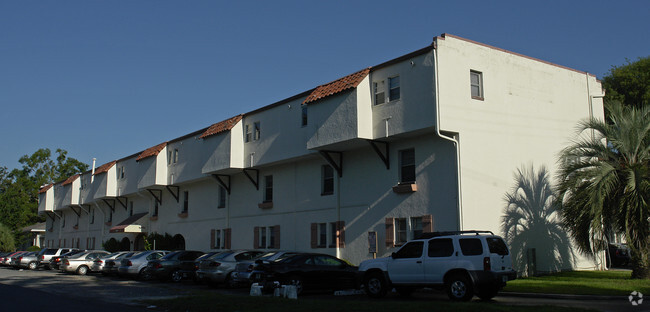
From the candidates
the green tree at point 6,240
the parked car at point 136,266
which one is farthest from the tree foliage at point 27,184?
the parked car at point 136,266

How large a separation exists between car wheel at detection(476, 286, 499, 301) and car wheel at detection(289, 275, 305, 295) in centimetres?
569

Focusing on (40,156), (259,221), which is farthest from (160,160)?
(40,156)

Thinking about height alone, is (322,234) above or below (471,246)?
above

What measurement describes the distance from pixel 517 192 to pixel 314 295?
9.56 metres

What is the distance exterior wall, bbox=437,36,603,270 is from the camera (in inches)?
856

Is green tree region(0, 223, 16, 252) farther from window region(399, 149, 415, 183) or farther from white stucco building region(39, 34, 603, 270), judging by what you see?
window region(399, 149, 415, 183)

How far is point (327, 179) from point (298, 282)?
367 inches

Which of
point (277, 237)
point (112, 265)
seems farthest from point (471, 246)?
point (112, 265)

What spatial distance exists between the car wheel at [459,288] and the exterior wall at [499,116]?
19.0ft

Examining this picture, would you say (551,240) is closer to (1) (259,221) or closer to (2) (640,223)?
(2) (640,223)

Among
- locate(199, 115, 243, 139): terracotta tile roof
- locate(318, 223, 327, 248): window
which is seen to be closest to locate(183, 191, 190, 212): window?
locate(199, 115, 243, 139): terracotta tile roof

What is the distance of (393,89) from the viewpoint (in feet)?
76.6

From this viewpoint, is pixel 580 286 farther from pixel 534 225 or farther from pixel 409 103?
pixel 409 103

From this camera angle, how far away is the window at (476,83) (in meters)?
23.0
